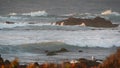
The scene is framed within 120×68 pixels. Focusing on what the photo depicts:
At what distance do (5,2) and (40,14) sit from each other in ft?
63.2

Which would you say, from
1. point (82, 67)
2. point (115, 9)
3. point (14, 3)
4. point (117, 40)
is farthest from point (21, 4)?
point (82, 67)

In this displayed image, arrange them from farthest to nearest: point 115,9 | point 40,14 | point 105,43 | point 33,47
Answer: point 115,9 < point 40,14 < point 105,43 < point 33,47

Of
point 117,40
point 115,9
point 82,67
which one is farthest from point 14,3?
point 82,67

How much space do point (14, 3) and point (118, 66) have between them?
9459 cm

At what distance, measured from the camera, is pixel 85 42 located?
27.8 meters

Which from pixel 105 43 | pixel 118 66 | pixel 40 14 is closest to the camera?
pixel 118 66

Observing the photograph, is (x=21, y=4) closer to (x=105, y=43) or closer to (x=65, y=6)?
(x=65, y=6)

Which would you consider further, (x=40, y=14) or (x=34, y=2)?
(x=34, y=2)

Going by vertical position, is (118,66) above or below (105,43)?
above

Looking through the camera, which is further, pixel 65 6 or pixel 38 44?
pixel 65 6

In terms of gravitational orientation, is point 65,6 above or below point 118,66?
below

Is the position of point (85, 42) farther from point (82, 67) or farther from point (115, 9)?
point (115, 9)

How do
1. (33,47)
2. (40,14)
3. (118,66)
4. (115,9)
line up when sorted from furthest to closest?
(115,9) → (40,14) → (33,47) → (118,66)

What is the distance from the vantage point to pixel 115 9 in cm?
9381
